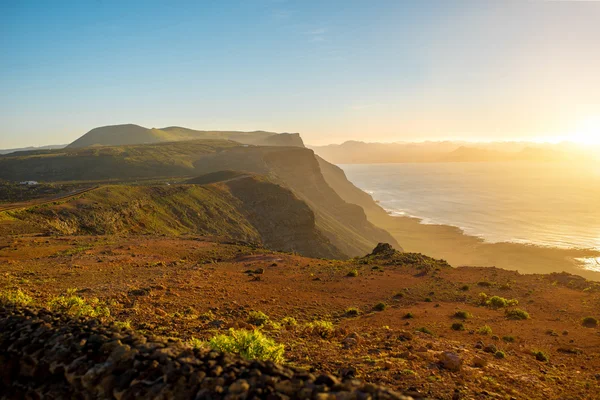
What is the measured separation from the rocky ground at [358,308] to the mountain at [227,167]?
151 feet

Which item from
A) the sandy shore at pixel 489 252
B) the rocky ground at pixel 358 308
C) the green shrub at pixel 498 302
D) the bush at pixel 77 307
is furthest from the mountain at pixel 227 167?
the bush at pixel 77 307

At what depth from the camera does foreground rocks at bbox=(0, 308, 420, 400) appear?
4.08 metres

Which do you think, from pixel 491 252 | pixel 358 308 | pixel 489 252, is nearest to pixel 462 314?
pixel 358 308

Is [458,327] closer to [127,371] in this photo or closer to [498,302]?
[498,302]

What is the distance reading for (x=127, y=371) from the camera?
4.68m

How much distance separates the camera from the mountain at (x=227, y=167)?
86188 mm

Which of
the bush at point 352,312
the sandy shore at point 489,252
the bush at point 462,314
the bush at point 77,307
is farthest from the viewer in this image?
the sandy shore at point 489,252

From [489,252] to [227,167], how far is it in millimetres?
82988

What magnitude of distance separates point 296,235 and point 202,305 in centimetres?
4418

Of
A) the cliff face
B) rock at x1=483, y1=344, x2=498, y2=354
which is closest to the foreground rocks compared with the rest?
rock at x1=483, y1=344, x2=498, y2=354

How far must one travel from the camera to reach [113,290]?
583 inches

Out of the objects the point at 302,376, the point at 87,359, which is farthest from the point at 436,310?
the point at 87,359

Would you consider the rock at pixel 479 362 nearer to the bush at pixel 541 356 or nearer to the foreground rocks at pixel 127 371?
the bush at pixel 541 356

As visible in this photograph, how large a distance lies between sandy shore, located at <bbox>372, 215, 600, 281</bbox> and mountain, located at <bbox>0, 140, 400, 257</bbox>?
10.4 m
